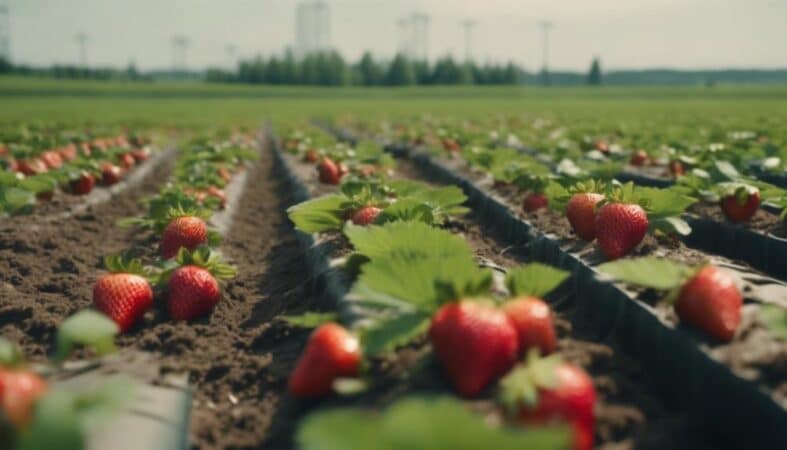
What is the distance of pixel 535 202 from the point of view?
629cm

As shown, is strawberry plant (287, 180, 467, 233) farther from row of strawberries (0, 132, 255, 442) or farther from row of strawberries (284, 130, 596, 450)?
row of strawberries (284, 130, 596, 450)

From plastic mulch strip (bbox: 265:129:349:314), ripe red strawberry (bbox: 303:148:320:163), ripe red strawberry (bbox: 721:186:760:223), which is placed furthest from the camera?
ripe red strawberry (bbox: 303:148:320:163)

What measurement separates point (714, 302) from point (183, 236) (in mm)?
3006

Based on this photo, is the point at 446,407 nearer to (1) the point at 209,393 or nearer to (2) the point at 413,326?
(2) the point at 413,326

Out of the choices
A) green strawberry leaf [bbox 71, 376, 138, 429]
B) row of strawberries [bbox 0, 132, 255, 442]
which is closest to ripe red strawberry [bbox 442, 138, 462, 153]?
row of strawberries [bbox 0, 132, 255, 442]

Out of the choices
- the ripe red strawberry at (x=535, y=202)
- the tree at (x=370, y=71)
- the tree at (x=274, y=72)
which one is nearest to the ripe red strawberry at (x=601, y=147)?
the ripe red strawberry at (x=535, y=202)

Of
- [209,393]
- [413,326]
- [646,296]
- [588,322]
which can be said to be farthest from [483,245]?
[413,326]

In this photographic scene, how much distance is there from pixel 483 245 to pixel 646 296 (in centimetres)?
235

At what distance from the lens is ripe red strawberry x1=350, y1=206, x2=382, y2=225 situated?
4047 millimetres

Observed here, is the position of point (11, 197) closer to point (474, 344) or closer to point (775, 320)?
point (474, 344)

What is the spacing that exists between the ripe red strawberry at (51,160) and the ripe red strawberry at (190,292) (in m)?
5.44

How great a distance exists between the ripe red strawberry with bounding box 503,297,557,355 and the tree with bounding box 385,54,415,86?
286 feet

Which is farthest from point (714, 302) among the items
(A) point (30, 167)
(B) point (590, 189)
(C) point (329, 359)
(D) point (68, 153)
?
(D) point (68, 153)

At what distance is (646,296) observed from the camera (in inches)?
127
